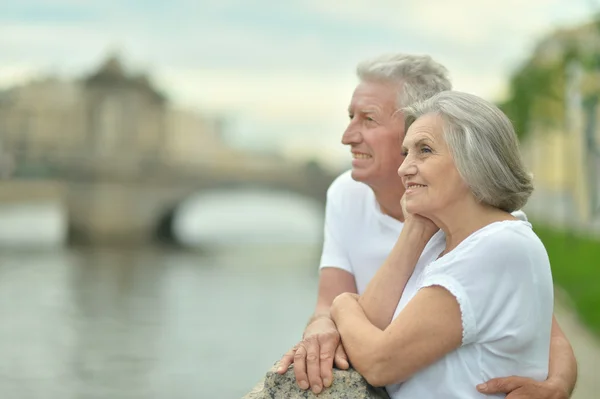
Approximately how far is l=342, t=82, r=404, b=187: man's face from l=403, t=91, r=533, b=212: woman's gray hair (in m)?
0.54

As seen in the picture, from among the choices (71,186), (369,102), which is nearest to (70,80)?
(71,186)

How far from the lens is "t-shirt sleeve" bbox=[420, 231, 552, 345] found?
1782 millimetres

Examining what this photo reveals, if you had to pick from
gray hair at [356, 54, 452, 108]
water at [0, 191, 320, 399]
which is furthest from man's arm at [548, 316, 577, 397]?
water at [0, 191, 320, 399]

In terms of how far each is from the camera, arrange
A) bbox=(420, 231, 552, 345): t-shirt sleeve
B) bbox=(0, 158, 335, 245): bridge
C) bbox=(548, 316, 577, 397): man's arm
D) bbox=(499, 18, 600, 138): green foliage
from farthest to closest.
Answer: bbox=(0, 158, 335, 245): bridge → bbox=(499, 18, 600, 138): green foliage → bbox=(548, 316, 577, 397): man's arm → bbox=(420, 231, 552, 345): t-shirt sleeve

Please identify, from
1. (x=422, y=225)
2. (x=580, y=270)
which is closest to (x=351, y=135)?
(x=422, y=225)

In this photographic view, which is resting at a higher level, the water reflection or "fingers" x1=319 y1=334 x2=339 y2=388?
"fingers" x1=319 y1=334 x2=339 y2=388

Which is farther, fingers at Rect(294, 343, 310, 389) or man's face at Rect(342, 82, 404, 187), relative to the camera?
man's face at Rect(342, 82, 404, 187)

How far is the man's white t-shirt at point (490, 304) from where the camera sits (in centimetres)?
179

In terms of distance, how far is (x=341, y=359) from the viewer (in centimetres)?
194

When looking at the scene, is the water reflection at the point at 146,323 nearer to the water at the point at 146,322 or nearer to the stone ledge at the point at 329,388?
the water at the point at 146,322

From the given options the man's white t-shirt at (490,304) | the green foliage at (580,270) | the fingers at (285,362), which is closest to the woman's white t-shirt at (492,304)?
the man's white t-shirt at (490,304)

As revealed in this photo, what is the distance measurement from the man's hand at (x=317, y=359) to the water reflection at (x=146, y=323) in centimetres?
835

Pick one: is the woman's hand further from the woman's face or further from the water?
the water

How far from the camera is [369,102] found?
242 cm
